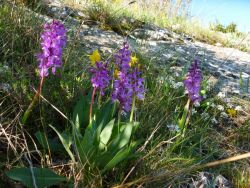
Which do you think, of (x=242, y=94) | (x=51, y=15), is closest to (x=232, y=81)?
(x=242, y=94)

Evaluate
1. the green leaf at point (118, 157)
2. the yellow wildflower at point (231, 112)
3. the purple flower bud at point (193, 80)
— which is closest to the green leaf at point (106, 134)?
the green leaf at point (118, 157)

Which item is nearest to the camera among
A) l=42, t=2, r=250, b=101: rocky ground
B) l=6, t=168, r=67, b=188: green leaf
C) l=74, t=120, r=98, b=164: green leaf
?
l=6, t=168, r=67, b=188: green leaf

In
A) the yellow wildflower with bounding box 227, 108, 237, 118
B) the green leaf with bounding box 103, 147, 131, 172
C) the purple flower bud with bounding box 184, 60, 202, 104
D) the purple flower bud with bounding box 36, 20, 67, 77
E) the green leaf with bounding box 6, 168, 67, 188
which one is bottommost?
the yellow wildflower with bounding box 227, 108, 237, 118

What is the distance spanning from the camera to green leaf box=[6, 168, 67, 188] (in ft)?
6.04

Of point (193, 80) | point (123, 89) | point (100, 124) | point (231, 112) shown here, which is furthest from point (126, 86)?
point (231, 112)

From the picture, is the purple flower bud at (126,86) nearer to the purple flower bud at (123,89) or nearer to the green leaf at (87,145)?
the purple flower bud at (123,89)

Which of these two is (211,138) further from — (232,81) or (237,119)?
(232,81)

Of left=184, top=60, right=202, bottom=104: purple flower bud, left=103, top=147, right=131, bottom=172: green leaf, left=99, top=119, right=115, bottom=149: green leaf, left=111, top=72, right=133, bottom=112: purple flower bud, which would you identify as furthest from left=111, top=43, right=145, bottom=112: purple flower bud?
left=184, top=60, right=202, bottom=104: purple flower bud

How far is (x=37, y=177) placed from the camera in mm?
1884

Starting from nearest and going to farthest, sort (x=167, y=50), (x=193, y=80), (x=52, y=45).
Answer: (x=52, y=45), (x=193, y=80), (x=167, y=50)

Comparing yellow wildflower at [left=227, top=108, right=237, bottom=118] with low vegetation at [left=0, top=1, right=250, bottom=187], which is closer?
low vegetation at [left=0, top=1, right=250, bottom=187]

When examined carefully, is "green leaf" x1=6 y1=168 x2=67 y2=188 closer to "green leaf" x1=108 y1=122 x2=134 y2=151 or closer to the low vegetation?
the low vegetation

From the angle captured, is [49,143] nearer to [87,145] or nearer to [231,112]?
[87,145]

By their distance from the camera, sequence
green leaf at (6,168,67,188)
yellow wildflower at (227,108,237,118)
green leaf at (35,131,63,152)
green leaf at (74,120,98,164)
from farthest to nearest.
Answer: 1. yellow wildflower at (227,108,237,118)
2. green leaf at (35,131,63,152)
3. green leaf at (74,120,98,164)
4. green leaf at (6,168,67,188)
